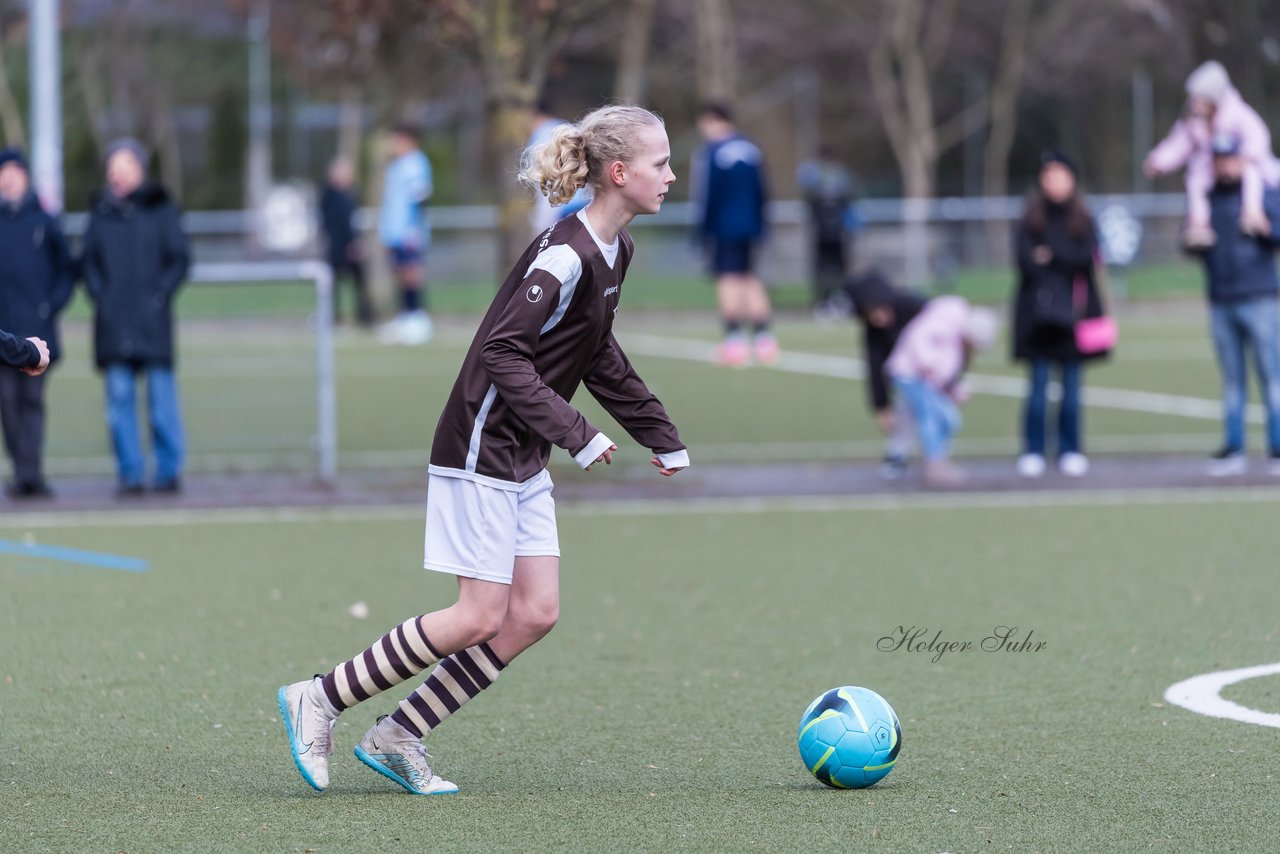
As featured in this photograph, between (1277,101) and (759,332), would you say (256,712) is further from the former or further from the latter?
(1277,101)

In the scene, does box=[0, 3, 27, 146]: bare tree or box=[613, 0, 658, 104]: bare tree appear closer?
box=[613, 0, 658, 104]: bare tree

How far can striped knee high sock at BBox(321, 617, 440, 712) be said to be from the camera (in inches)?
201

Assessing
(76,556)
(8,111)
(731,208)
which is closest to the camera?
(76,556)

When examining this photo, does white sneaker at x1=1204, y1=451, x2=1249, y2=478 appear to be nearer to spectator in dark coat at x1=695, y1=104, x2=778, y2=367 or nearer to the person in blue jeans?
the person in blue jeans

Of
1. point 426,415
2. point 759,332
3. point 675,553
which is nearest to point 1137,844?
point 675,553

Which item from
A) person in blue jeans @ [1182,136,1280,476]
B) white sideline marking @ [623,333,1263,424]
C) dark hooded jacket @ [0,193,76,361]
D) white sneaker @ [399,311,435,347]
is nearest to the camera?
dark hooded jacket @ [0,193,76,361]

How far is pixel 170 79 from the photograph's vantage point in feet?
135

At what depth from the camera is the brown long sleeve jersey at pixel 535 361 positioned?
16.0ft

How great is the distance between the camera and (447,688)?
5.23 metres

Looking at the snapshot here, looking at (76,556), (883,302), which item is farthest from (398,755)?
(883,302)

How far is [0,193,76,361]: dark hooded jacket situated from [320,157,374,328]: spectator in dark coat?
42.3ft

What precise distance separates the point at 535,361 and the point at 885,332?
7248 mm

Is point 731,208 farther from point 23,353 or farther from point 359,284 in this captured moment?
point 23,353

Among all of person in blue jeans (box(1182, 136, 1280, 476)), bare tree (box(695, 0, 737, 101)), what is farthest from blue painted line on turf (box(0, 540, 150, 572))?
bare tree (box(695, 0, 737, 101))
